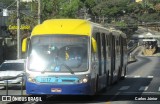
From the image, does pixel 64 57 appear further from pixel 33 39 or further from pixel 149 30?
pixel 149 30

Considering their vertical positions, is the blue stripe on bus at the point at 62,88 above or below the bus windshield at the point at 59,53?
below

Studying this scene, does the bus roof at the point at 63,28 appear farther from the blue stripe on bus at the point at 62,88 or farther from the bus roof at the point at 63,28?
the blue stripe on bus at the point at 62,88

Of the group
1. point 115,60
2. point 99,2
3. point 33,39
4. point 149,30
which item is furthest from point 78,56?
point 149,30

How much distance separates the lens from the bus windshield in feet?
63.4

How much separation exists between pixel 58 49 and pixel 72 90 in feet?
5.21

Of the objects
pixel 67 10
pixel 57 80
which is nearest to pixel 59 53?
pixel 57 80

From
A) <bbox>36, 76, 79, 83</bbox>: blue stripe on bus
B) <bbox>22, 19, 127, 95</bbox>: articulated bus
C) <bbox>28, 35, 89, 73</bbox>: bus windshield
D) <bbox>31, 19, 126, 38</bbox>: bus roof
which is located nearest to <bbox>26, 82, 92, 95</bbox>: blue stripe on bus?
<bbox>22, 19, 127, 95</bbox>: articulated bus

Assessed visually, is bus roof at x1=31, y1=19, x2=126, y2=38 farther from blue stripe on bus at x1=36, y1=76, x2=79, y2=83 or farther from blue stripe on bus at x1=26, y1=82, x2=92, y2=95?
blue stripe on bus at x1=26, y1=82, x2=92, y2=95

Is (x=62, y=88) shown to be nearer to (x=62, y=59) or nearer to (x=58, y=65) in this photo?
(x=58, y=65)

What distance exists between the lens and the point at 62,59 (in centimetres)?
1944

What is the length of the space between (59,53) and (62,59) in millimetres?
259

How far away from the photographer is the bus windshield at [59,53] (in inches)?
760

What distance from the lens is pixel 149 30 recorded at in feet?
537

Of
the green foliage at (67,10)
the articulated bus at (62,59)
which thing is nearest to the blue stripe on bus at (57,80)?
the articulated bus at (62,59)
